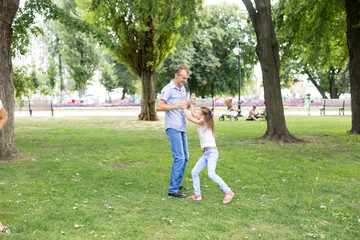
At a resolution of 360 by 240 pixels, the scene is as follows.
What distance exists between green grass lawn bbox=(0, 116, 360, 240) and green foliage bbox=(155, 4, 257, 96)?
3027 centimetres

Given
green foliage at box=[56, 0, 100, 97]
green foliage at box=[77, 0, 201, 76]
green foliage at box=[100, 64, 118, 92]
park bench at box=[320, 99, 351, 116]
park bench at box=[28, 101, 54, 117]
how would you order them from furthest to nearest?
1. green foliage at box=[100, 64, 118, 92]
2. green foliage at box=[56, 0, 100, 97]
3. park bench at box=[28, 101, 54, 117]
4. park bench at box=[320, 99, 351, 116]
5. green foliage at box=[77, 0, 201, 76]

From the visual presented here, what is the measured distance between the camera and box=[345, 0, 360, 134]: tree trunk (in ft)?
44.3

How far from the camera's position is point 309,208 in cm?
519

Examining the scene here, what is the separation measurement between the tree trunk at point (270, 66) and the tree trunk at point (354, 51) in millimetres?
3568

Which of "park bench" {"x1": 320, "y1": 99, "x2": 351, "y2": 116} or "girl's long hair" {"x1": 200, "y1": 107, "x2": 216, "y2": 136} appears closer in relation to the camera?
"girl's long hair" {"x1": 200, "y1": 107, "x2": 216, "y2": 136}

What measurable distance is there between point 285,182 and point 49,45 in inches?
2346

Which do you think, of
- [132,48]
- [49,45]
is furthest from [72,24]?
[49,45]

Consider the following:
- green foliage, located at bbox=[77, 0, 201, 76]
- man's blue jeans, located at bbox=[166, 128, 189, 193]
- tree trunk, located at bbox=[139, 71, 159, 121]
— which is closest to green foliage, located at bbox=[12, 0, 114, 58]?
man's blue jeans, located at bbox=[166, 128, 189, 193]

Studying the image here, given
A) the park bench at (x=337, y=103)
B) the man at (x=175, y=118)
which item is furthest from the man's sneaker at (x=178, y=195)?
the park bench at (x=337, y=103)

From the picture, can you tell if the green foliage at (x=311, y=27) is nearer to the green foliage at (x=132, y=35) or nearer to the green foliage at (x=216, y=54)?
the green foliage at (x=132, y=35)

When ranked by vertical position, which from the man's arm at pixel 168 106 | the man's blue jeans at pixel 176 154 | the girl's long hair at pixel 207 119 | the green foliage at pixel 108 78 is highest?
the green foliage at pixel 108 78

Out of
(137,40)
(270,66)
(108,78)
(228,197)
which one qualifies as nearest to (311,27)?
(270,66)

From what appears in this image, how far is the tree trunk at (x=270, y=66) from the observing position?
12.0 meters

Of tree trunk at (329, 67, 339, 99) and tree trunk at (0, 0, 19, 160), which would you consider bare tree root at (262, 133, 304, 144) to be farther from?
tree trunk at (329, 67, 339, 99)
